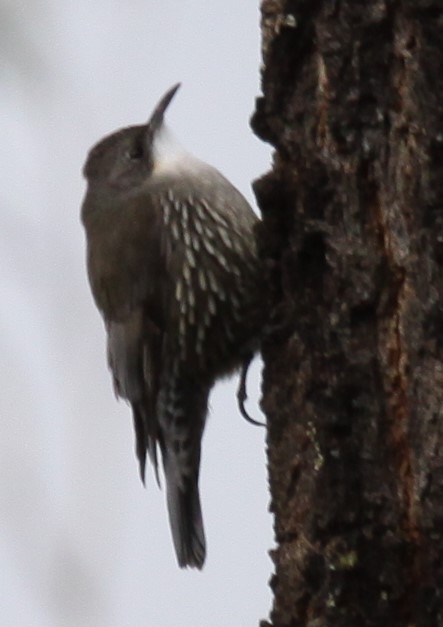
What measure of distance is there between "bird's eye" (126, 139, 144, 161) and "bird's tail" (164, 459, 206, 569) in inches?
46.6

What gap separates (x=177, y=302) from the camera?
430cm

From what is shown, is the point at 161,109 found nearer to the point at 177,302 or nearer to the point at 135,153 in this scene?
the point at 135,153

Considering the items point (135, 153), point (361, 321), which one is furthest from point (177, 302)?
point (361, 321)

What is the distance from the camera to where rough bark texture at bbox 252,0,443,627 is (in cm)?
269

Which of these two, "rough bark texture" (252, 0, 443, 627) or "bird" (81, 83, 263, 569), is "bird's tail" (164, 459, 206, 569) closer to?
"bird" (81, 83, 263, 569)

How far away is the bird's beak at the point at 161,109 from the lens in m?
4.69

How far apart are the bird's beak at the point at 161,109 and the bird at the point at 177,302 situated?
6.3 inches

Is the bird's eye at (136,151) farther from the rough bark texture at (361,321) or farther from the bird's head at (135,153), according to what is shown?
the rough bark texture at (361,321)

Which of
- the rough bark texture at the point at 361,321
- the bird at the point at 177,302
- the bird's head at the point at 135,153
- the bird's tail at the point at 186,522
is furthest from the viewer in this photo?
the bird's head at the point at 135,153

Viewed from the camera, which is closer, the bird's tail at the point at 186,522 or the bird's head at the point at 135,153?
the bird's tail at the point at 186,522

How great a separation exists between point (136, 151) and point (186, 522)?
4.74 feet

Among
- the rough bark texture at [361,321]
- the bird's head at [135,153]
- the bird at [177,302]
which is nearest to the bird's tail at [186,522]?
the bird at [177,302]

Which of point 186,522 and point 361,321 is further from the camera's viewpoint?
point 186,522

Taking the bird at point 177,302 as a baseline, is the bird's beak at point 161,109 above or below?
above
